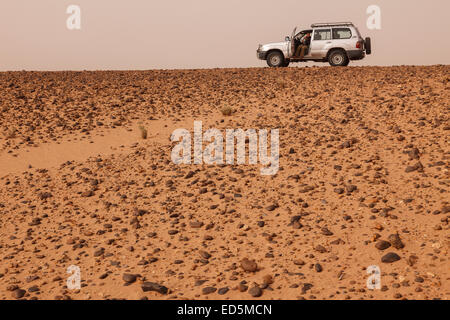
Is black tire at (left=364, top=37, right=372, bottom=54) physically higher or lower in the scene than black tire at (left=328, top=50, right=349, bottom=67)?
higher

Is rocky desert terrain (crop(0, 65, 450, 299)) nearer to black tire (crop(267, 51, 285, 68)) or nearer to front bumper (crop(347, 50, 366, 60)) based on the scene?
front bumper (crop(347, 50, 366, 60))

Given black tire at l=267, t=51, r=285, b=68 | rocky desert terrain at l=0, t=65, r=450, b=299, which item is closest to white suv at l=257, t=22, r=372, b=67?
black tire at l=267, t=51, r=285, b=68

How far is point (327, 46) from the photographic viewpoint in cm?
2066

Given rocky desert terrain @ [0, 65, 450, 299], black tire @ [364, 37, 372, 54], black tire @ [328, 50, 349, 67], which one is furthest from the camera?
black tire @ [364, 37, 372, 54]

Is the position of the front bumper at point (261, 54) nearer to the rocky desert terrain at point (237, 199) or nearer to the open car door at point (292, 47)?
the open car door at point (292, 47)

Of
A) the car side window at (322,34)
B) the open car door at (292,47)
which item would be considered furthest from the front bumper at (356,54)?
the open car door at (292,47)

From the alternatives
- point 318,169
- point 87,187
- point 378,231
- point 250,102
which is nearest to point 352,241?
point 378,231

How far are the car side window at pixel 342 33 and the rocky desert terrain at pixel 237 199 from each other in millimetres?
5186

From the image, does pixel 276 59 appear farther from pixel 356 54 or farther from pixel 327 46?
pixel 356 54

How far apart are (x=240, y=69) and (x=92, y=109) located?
8012 mm

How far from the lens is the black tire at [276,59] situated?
21422 mm

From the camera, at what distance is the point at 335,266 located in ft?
21.1

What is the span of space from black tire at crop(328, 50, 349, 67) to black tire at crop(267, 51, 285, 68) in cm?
218

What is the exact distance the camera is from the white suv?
2039 cm
